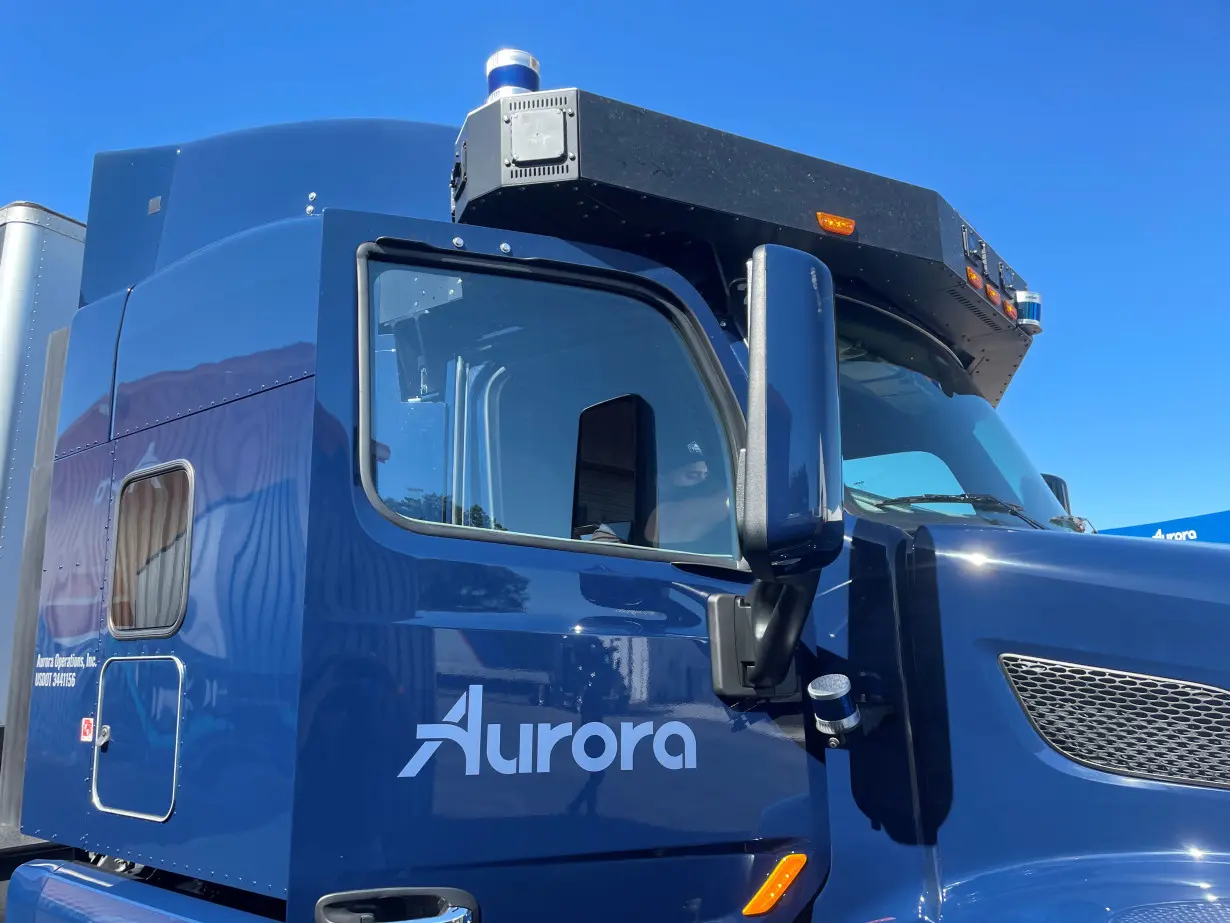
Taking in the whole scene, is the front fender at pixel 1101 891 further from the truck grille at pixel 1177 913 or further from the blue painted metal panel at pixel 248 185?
the blue painted metal panel at pixel 248 185

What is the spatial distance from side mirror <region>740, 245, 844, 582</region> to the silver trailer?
7.27 feet

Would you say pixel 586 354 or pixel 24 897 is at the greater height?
pixel 586 354

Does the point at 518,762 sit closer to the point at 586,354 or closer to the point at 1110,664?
the point at 586,354

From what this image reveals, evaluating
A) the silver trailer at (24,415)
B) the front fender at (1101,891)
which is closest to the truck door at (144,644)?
the silver trailer at (24,415)

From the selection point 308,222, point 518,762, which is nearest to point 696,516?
point 518,762

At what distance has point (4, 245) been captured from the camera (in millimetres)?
3531

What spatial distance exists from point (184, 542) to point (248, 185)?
1.11 metres

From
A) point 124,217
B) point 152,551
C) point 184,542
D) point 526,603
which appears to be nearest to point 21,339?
point 124,217

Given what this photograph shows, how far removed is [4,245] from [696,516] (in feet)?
8.35

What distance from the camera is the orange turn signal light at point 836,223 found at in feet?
8.68

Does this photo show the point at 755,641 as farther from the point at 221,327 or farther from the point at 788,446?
the point at 221,327

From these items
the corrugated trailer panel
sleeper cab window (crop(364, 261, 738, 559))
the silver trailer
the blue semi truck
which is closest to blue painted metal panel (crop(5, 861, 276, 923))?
the blue semi truck

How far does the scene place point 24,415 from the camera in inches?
136

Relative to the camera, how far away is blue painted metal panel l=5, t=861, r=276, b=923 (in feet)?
7.29
